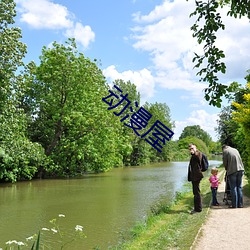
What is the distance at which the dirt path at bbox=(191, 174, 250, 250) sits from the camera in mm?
6492

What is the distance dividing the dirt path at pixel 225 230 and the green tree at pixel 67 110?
61.9 ft

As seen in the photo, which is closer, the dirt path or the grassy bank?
the dirt path

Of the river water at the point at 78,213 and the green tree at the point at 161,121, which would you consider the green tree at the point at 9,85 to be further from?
the green tree at the point at 161,121

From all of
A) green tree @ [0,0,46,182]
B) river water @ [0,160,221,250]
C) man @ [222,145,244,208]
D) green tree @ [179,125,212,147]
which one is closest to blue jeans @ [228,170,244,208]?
man @ [222,145,244,208]

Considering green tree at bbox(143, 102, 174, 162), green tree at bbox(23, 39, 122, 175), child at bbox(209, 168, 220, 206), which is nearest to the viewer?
child at bbox(209, 168, 220, 206)

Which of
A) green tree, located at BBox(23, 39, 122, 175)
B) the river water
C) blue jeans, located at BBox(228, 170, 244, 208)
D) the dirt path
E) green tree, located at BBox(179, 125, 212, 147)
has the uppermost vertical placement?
green tree, located at BBox(179, 125, 212, 147)

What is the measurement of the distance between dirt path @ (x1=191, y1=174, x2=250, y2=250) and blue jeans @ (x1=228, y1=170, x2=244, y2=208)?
0.22 m

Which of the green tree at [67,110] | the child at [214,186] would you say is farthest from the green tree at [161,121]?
the child at [214,186]

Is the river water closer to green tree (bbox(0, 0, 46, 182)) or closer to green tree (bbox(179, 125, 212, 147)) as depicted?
green tree (bbox(0, 0, 46, 182))

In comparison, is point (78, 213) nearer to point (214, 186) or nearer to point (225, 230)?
point (214, 186)

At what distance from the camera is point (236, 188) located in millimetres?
10070

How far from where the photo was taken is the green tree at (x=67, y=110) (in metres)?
27.7

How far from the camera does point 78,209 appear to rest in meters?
13.0

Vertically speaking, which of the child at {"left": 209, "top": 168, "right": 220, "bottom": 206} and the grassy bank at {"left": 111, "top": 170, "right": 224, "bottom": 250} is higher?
the child at {"left": 209, "top": 168, "right": 220, "bottom": 206}
